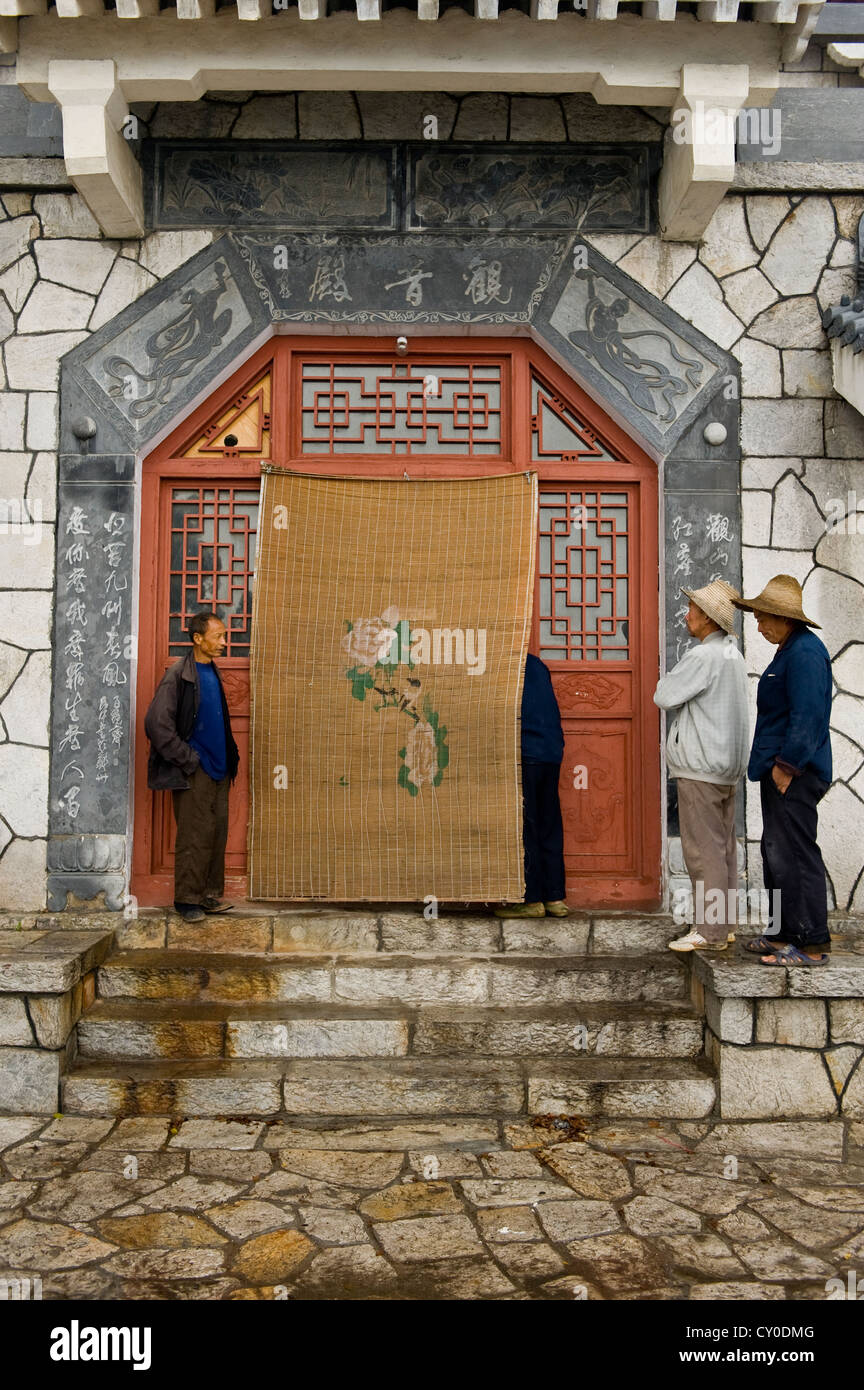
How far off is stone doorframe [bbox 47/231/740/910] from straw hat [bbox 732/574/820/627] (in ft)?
3.47

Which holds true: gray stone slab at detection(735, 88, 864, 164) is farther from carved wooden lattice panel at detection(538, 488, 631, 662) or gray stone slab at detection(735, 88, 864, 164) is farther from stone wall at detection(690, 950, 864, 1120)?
stone wall at detection(690, 950, 864, 1120)

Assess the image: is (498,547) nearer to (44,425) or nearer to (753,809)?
(753,809)

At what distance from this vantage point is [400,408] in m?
6.64

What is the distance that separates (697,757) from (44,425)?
4190mm

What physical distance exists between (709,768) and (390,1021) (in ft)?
6.66

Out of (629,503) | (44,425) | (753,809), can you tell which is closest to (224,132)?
(44,425)

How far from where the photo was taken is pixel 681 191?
238 inches

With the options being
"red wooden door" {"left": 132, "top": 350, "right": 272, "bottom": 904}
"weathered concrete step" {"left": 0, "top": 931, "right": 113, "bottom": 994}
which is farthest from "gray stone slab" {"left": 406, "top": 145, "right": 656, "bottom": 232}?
"weathered concrete step" {"left": 0, "top": 931, "right": 113, "bottom": 994}

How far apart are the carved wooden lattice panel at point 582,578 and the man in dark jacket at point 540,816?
0.59m

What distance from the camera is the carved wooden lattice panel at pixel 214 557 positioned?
654 centimetres

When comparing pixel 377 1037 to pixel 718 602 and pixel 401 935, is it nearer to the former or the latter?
pixel 401 935

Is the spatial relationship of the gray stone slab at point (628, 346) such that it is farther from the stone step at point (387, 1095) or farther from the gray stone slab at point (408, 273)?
the stone step at point (387, 1095)

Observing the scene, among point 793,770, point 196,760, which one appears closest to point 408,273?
point 196,760

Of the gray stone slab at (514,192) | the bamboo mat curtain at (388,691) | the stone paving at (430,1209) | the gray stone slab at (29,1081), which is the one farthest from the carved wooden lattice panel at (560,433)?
the gray stone slab at (29,1081)
